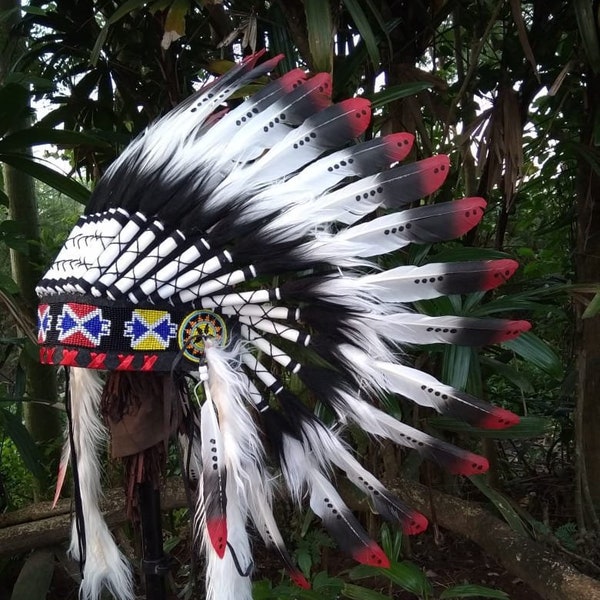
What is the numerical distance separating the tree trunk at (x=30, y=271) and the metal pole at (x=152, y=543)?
83cm

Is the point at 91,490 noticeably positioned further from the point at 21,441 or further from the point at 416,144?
the point at 416,144

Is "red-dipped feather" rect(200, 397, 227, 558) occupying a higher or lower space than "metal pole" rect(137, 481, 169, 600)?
higher

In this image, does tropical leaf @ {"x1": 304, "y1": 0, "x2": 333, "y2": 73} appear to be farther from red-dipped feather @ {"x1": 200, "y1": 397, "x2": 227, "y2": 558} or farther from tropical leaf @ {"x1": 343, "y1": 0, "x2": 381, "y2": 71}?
red-dipped feather @ {"x1": 200, "y1": 397, "x2": 227, "y2": 558}

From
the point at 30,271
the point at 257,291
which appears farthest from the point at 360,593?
the point at 30,271

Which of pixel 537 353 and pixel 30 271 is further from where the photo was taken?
pixel 30 271

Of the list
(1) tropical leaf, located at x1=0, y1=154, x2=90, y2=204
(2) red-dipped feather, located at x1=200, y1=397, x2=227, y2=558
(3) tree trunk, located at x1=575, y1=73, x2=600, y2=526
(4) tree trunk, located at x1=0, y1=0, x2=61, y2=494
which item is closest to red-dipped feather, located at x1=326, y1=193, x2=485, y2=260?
(2) red-dipped feather, located at x1=200, y1=397, x2=227, y2=558

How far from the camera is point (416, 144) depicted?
134cm

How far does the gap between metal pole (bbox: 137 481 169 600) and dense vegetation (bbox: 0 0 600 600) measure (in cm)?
30

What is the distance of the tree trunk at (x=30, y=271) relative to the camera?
64.5 inches

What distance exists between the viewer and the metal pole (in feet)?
2.89

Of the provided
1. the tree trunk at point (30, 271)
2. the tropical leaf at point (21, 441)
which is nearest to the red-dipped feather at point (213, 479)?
the tropical leaf at point (21, 441)

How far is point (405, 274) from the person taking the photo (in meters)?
0.75

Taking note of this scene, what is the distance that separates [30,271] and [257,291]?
47.3 inches

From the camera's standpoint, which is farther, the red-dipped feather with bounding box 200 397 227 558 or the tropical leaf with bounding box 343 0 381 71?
the tropical leaf with bounding box 343 0 381 71
